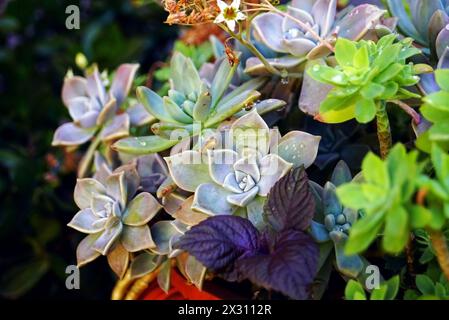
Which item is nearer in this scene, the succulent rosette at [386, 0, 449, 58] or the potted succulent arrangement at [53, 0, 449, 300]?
the potted succulent arrangement at [53, 0, 449, 300]

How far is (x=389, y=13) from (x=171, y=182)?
0.28 metres

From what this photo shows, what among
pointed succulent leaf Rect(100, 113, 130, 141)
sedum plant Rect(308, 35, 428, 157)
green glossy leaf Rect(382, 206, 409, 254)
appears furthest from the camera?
pointed succulent leaf Rect(100, 113, 130, 141)

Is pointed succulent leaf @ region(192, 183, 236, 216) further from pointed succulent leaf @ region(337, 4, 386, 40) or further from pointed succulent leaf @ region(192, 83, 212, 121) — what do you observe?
pointed succulent leaf @ region(337, 4, 386, 40)

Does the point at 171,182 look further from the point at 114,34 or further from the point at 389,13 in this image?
the point at 114,34

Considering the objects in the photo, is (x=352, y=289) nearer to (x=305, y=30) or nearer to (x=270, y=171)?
(x=270, y=171)

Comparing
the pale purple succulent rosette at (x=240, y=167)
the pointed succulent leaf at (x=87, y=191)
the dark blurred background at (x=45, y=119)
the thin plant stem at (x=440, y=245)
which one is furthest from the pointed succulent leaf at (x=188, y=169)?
the dark blurred background at (x=45, y=119)

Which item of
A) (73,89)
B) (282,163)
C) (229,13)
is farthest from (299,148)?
(73,89)

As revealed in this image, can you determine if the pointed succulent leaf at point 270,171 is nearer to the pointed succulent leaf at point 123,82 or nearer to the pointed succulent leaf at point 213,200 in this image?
the pointed succulent leaf at point 213,200

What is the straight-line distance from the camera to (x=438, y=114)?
505mm

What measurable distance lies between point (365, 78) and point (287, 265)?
0.15 meters

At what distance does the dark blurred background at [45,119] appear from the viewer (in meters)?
1.04

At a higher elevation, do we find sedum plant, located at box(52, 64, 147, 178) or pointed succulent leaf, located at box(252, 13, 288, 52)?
pointed succulent leaf, located at box(252, 13, 288, 52)

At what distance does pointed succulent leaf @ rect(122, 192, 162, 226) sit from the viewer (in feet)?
2.08

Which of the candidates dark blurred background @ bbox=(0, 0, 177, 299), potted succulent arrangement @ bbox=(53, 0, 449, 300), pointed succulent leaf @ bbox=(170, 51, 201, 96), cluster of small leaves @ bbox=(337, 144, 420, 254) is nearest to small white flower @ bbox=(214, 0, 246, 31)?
potted succulent arrangement @ bbox=(53, 0, 449, 300)
